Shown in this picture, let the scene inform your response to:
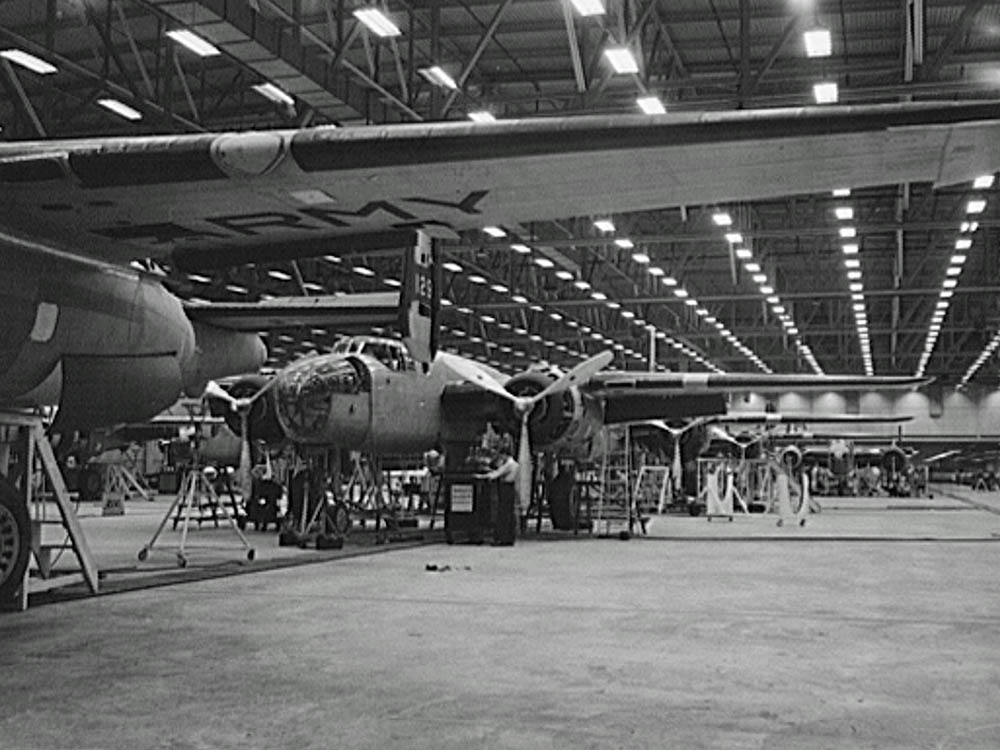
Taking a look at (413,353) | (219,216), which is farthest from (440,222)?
(219,216)

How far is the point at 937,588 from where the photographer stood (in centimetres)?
1219

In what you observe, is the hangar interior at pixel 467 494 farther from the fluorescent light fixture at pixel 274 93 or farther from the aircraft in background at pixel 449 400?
the fluorescent light fixture at pixel 274 93

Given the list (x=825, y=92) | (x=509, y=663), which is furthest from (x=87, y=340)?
(x=825, y=92)

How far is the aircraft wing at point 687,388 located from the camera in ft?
68.2

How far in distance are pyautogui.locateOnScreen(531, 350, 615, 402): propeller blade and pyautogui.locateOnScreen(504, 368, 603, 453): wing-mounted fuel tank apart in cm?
25

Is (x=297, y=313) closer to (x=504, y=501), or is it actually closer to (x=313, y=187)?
(x=313, y=187)

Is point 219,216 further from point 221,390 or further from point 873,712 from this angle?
point 221,390

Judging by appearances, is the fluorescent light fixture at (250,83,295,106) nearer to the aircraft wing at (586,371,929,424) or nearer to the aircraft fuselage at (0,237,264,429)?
the aircraft wing at (586,371,929,424)

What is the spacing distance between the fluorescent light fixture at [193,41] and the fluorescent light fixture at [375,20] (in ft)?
7.78

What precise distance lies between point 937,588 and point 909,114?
8491 millimetres

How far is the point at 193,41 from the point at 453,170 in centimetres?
1129

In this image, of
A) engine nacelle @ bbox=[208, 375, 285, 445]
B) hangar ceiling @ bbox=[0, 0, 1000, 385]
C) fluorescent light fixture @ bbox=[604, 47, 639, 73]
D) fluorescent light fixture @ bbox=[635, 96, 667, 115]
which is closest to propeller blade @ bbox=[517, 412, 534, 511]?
engine nacelle @ bbox=[208, 375, 285, 445]

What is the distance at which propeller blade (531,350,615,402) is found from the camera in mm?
19219

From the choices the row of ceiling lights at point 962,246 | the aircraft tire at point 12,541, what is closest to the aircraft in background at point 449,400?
the row of ceiling lights at point 962,246
